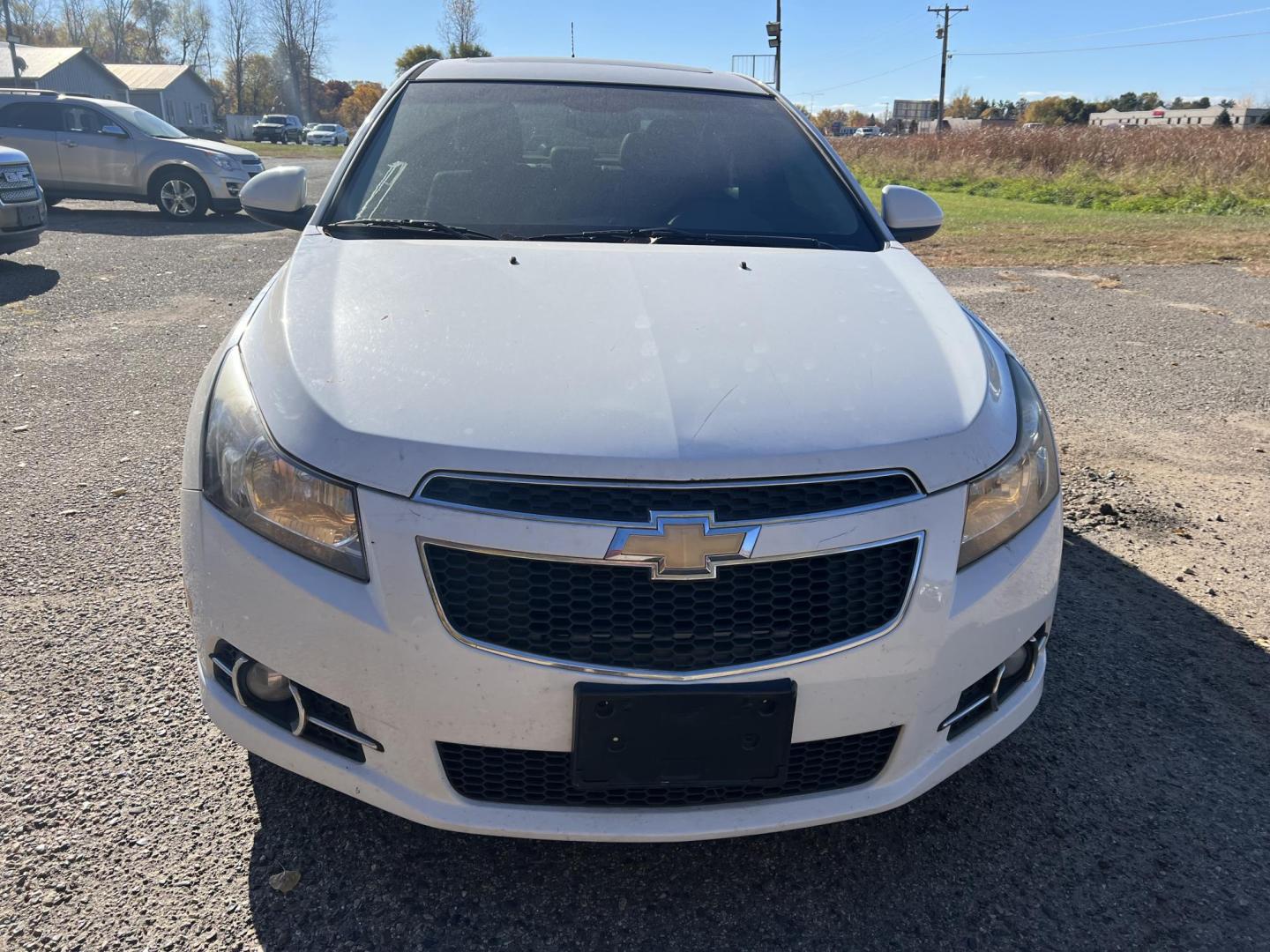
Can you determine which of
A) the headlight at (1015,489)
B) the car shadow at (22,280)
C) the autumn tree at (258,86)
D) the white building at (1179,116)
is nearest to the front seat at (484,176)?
the headlight at (1015,489)

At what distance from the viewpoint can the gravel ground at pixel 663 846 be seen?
6.09 feet

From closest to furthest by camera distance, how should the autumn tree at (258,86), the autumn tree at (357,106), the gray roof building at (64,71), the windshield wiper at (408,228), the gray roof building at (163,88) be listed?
the windshield wiper at (408,228) < the gray roof building at (64,71) < the gray roof building at (163,88) < the autumn tree at (357,106) < the autumn tree at (258,86)

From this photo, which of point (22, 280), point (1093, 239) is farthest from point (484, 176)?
point (1093, 239)

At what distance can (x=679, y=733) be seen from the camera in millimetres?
1686

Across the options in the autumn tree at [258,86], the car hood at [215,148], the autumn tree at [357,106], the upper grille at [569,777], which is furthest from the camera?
the autumn tree at [258,86]

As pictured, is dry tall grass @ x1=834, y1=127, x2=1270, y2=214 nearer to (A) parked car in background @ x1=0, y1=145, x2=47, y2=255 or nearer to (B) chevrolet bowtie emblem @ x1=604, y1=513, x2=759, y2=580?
(A) parked car in background @ x1=0, y1=145, x2=47, y2=255

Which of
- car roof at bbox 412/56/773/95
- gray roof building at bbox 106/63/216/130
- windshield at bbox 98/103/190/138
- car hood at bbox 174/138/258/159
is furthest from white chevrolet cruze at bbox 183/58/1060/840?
gray roof building at bbox 106/63/216/130

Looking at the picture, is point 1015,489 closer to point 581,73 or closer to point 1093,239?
point 581,73

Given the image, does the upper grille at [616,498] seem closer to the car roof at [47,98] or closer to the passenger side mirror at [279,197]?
the passenger side mirror at [279,197]

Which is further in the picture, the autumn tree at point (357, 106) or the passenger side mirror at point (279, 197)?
the autumn tree at point (357, 106)

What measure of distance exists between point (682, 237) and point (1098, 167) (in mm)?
21997

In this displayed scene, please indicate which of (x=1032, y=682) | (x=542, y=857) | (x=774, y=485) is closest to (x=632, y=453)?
(x=774, y=485)

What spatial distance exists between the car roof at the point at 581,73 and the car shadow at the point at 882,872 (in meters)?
2.45

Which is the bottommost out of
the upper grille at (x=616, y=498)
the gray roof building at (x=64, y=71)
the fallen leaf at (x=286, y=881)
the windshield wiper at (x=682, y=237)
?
the fallen leaf at (x=286, y=881)
